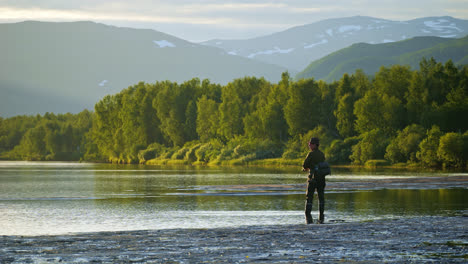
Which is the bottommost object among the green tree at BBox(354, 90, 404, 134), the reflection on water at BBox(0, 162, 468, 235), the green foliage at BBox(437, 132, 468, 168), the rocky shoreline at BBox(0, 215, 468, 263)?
the reflection on water at BBox(0, 162, 468, 235)

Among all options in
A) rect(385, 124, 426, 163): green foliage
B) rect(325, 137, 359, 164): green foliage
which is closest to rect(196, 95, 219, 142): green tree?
rect(325, 137, 359, 164): green foliage

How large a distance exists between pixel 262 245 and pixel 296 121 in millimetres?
99703

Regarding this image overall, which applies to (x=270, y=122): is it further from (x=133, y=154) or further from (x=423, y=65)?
(x=133, y=154)

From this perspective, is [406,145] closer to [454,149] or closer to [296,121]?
[454,149]

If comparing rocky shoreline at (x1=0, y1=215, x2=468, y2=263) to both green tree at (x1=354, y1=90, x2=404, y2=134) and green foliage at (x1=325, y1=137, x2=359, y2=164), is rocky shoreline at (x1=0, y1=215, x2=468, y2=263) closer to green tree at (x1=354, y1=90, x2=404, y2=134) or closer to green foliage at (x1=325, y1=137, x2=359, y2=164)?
green foliage at (x1=325, y1=137, x2=359, y2=164)

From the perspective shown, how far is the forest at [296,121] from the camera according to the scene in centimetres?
9338

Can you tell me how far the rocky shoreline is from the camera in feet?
46.7

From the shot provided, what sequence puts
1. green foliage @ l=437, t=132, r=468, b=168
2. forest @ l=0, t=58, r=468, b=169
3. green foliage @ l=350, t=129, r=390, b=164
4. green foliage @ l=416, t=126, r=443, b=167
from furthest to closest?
green foliage @ l=350, t=129, r=390, b=164 → forest @ l=0, t=58, r=468, b=169 → green foliage @ l=416, t=126, r=443, b=167 → green foliage @ l=437, t=132, r=468, b=168

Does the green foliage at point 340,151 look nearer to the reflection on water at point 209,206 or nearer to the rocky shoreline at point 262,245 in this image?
the reflection on water at point 209,206

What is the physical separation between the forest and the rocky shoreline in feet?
203

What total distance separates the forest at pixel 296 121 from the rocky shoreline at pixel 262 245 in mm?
61853

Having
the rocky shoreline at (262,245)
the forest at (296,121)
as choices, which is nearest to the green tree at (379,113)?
the forest at (296,121)

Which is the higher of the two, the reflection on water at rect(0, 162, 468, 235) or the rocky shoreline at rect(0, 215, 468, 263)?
the rocky shoreline at rect(0, 215, 468, 263)

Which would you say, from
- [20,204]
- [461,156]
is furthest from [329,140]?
[20,204]
